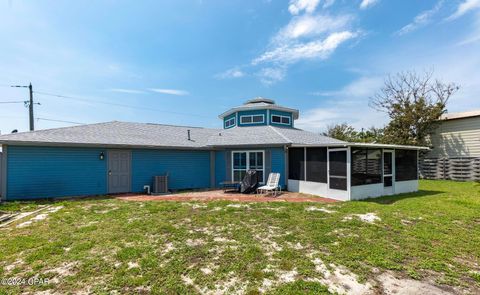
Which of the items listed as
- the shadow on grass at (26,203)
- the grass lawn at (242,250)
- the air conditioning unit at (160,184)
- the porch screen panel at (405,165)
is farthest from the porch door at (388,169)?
the shadow on grass at (26,203)

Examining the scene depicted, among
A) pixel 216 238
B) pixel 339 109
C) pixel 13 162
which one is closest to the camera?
pixel 216 238

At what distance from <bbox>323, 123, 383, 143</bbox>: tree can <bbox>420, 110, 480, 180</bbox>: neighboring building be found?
4.55 m

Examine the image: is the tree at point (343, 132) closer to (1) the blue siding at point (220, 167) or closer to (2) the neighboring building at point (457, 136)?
(2) the neighboring building at point (457, 136)

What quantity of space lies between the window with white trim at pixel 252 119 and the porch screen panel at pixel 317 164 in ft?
17.0

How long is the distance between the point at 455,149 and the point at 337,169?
14830 millimetres

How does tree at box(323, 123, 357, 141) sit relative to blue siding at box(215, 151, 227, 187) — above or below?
above

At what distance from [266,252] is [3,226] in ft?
22.4

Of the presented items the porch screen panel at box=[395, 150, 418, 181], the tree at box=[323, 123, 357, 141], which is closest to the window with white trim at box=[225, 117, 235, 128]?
the porch screen panel at box=[395, 150, 418, 181]

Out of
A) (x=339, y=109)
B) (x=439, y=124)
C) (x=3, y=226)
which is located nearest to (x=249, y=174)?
(x=3, y=226)

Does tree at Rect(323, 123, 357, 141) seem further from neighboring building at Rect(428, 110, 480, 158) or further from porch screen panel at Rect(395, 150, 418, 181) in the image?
porch screen panel at Rect(395, 150, 418, 181)

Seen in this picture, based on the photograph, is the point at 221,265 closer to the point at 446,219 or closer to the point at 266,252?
the point at 266,252

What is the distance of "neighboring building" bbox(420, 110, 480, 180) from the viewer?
52.3 ft

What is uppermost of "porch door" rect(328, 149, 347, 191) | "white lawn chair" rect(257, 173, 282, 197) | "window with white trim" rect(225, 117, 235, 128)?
"window with white trim" rect(225, 117, 235, 128)

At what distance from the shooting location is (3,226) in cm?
573
